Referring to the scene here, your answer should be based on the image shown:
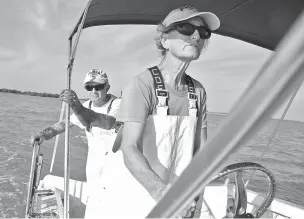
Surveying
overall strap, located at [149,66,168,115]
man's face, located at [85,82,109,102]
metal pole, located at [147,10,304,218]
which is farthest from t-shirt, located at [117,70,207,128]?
man's face, located at [85,82,109,102]

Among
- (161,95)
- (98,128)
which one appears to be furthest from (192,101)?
(98,128)

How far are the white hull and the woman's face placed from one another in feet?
3.68

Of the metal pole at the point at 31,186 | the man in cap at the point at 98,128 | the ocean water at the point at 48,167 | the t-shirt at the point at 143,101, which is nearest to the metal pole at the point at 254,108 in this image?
the t-shirt at the point at 143,101

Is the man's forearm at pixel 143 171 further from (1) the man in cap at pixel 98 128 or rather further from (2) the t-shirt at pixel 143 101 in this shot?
(1) the man in cap at pixel 98 128

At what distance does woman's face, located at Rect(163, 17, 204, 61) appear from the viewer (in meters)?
1.58

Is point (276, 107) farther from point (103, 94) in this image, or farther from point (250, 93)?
point (103, 94)

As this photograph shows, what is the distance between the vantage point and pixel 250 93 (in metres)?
0.34

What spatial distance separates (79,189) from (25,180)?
3707 millimetres

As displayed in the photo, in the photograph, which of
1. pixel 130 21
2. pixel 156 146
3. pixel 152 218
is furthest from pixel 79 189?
pixel 152 218

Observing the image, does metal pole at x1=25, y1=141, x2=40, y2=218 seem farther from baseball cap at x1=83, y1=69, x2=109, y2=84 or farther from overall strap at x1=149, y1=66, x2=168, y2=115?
overall strap at x1=149, y1=66, x2=168, y2=115

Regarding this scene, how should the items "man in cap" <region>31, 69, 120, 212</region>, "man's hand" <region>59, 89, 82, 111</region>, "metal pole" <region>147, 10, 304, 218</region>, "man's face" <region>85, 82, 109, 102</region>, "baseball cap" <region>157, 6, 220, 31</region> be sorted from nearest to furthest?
"metal pole" <region>147, 10, 304, 218</region>
"baseball cap" <region>157, 6, 220, 31</region>
"man's hand" <region>59, 89, 82, 111</region>
"man in cap" <region>31, 69, 120, 212</region>
"man's face" <region>85, 82, 109, 102</region>

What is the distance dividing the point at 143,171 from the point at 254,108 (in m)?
1.10

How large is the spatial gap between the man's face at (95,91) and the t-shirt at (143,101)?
1.56m

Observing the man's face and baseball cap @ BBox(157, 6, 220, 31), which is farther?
the man's face
